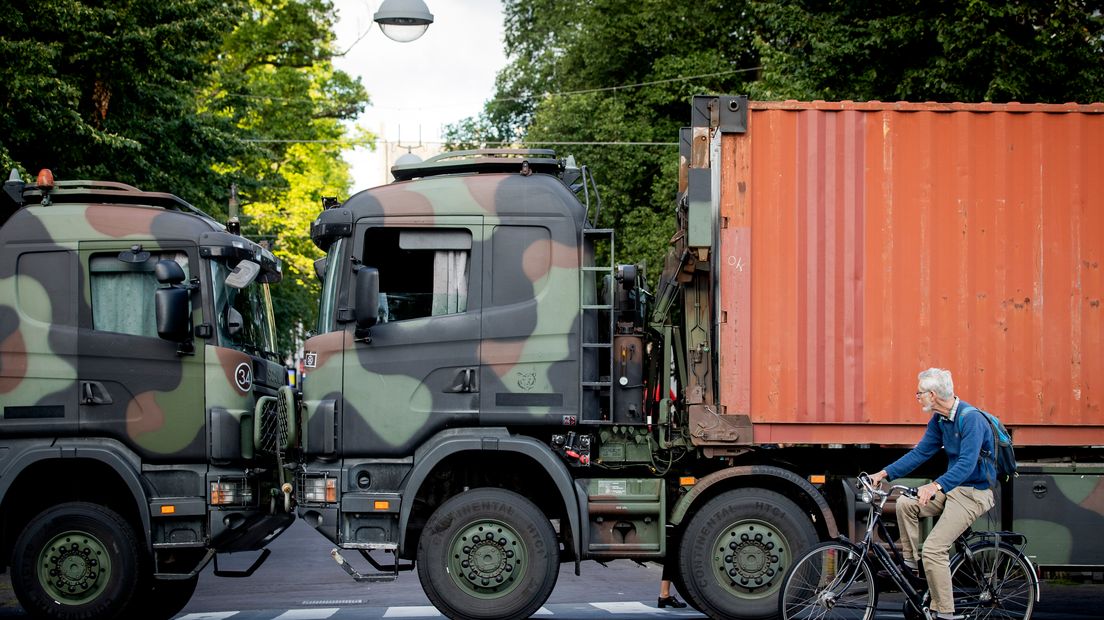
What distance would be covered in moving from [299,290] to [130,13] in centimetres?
1372

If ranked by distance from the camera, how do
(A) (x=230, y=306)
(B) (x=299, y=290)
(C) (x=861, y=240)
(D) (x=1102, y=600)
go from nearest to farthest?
(C) (x=861, y=240) < (A) (x=230, y=306) < (D) (x=1102, y=600) < (B) (x=299, y=290)

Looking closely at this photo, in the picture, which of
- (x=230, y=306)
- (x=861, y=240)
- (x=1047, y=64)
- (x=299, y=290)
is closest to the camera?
(x=861, y=240)

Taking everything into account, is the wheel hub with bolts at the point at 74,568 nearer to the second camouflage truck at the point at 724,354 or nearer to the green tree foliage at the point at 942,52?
the second camouflage truck at the point at 724,354

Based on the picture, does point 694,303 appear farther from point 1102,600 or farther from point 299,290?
point 299,290

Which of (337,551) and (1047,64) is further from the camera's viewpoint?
(1047,64)

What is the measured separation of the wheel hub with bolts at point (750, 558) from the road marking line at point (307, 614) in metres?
3.92

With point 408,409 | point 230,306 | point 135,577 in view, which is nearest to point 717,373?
point 408,409

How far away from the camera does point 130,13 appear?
18422 mm

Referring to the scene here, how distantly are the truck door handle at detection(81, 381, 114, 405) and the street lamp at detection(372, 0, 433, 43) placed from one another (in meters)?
5.68

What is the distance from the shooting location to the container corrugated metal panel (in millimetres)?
9219

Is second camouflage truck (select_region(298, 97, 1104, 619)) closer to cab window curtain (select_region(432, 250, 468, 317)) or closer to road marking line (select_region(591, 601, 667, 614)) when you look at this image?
cab window curtain (select_region(432, 250, 468, 317))

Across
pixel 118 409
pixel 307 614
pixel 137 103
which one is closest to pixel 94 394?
pixel 118 409

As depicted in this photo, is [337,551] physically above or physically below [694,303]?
below

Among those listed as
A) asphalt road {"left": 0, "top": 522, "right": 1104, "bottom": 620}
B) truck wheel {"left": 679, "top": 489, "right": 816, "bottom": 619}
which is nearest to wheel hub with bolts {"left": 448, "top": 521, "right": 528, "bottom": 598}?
truck wheel {"left": 679, "top": 489, "right": 816, "bottom": 619}
